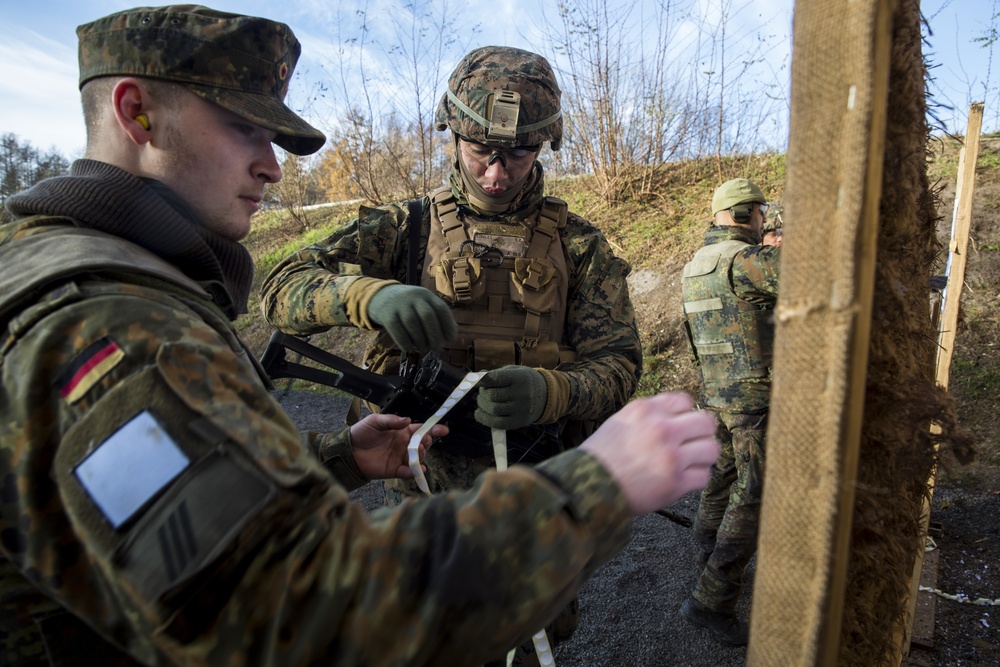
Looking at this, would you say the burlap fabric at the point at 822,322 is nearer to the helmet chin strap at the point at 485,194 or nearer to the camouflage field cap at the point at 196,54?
the camouflage field cap at the point at 196,54

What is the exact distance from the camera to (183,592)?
2.20 ft

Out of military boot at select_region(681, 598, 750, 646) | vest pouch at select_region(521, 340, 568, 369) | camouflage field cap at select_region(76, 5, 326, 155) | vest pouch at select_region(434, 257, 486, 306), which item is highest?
camouflage field cap at select_region(76, 5, 326, 155)

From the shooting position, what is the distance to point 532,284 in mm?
2295

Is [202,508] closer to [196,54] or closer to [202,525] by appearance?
[202,525]

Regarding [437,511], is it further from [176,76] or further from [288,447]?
[176,76]

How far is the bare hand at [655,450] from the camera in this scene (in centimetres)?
A: 89

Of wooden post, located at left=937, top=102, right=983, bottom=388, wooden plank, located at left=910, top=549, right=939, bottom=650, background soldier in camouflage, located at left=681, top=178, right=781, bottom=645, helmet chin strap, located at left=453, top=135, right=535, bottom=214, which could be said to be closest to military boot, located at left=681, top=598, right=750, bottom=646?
background soldier in camouflage, located at left=681, top=178, right=781, bottom=645

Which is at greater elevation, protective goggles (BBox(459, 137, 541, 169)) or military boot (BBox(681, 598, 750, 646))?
protective goggles (BBox(459, 137, 541, 169))

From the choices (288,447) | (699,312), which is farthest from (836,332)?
(699,312)

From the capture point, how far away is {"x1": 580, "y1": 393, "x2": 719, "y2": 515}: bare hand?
2.91 feet

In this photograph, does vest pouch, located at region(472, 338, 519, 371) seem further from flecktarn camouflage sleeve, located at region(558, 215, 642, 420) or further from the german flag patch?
the german flag patch

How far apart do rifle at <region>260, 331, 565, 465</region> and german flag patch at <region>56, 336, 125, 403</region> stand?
1138mm

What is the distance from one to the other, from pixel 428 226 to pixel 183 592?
6.30 ft

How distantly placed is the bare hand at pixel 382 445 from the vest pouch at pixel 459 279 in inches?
25.0
